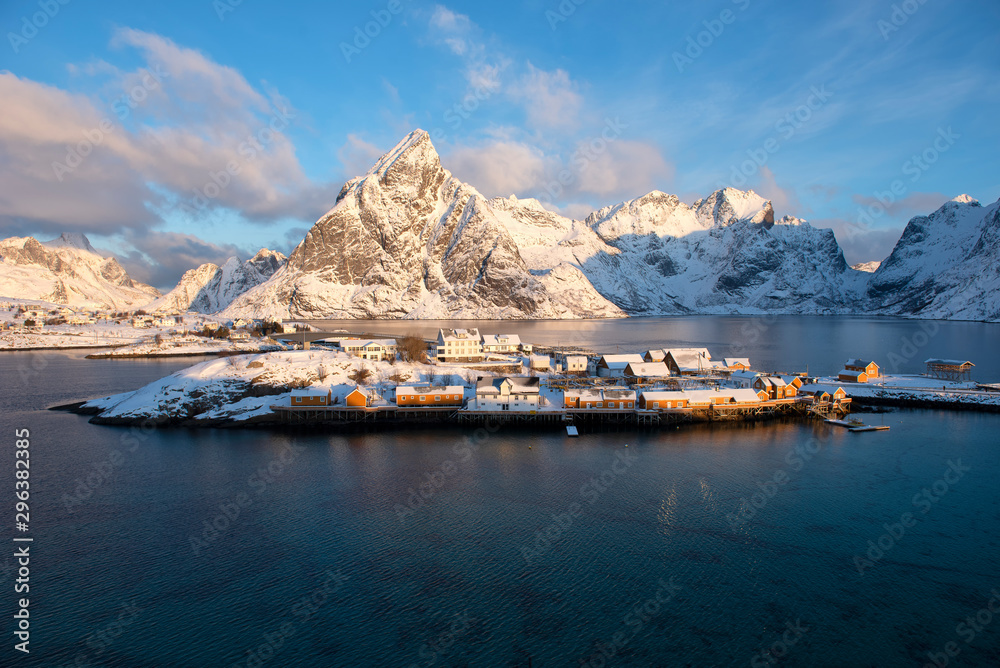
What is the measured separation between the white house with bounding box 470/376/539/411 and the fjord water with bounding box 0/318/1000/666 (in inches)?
264

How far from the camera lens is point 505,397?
37.4 metres

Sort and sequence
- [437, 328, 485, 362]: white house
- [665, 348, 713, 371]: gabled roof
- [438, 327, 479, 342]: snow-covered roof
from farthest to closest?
1. [438, 327, 479, 342]: snow-covered roof
2. [437, 328, 485, 362]: white house
3. [665, 348, 713, 371]: gabled roof

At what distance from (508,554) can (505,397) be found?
19643 mm

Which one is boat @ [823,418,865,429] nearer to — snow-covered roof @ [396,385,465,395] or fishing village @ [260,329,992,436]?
fishing village @ [260,329,992,436]

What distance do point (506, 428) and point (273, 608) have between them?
70.7 ft

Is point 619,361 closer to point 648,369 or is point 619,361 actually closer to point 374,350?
point 648,369

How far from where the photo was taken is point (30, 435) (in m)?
31.8

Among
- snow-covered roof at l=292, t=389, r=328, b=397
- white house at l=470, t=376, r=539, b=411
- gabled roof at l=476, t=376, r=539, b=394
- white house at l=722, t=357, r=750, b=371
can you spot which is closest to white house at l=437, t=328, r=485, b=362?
gabled roof at l=476, t=376, r=539, b=394

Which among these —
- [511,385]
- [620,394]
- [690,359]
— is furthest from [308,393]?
[690,359]

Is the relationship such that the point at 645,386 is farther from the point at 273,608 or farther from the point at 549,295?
the point at 549,295

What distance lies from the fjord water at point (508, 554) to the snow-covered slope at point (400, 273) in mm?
141887

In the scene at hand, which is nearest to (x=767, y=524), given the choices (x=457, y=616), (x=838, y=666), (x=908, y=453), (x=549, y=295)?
(x=838, y=666)

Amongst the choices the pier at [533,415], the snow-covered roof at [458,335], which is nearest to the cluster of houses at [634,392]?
the pier at [533,415]

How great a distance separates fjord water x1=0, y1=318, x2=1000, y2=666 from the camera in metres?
13.9
